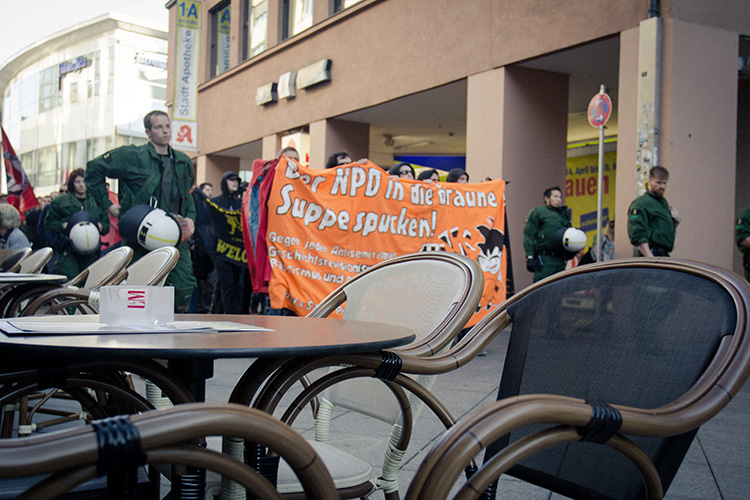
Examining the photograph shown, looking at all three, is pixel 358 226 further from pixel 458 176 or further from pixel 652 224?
pixel 652 224

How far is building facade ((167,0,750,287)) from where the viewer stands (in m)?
7.90

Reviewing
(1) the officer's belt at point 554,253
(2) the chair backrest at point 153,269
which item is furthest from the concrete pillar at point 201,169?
(2) the chair backrest at point 153,269

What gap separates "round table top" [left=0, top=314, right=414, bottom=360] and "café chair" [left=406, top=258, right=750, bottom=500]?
11.3 inches

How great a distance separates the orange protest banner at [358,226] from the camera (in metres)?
6.23

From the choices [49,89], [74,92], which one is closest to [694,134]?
[74,92]

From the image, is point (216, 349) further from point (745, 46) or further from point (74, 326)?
point (745, 46)

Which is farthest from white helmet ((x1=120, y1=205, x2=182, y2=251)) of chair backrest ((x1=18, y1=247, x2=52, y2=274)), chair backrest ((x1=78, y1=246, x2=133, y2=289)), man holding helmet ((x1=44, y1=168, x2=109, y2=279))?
man holding helmet ((x1=44, y1=168, x2=109, y2=279))

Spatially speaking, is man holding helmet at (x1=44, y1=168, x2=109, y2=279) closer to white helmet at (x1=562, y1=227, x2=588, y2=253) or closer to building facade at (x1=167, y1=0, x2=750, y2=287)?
white helmet at (x1=562, y1=227, x2=588, y2=253)

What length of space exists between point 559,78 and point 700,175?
3.18m

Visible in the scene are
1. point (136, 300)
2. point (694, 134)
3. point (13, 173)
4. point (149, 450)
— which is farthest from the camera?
point (13, 173)

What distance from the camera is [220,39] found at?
19266 mm

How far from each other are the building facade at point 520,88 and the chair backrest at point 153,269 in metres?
6.19

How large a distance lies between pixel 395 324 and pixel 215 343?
97cm

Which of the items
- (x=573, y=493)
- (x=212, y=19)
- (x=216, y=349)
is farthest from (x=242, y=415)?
(x=212, y=19)
